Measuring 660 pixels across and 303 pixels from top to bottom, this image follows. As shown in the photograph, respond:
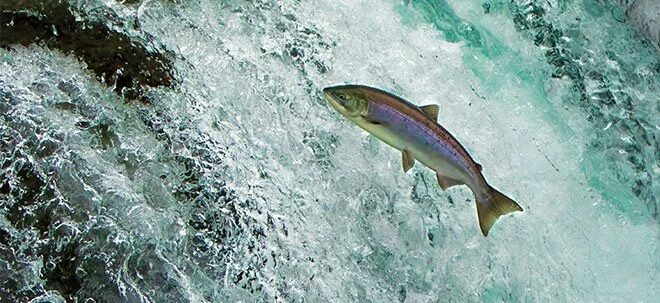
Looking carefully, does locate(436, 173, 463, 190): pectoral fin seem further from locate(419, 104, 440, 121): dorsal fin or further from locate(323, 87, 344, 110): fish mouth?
locate(323, 87, 344, 110): fish mouth

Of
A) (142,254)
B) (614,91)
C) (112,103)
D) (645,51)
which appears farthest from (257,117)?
(645,51)

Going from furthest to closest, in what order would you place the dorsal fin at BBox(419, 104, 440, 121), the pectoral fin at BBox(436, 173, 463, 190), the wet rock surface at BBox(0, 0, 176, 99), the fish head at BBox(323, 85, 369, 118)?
the wet rock surface at BBox(0, 0, 176, 99) → the pectoral fin at BBox(436, 173, 463, 190) → the dorsal fin at BBox(419, 104, 440, 121) → the fish head at BBox(323, 85, 369, 118)

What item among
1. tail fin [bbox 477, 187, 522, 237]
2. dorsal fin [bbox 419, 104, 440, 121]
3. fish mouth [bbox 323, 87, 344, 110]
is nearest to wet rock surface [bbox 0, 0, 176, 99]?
fish mouth [bbox 323, 87, 344, 110]

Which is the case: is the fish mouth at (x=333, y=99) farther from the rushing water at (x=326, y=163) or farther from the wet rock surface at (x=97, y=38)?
the wet rock surface at (x=97, y=38)

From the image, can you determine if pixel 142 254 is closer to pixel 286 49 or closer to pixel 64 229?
pixel 64 229

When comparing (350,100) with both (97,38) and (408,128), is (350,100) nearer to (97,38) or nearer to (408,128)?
(408,128)

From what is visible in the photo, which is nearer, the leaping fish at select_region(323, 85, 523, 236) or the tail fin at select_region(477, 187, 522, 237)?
the leaping fish at select_region(323, 85, 523, 236)

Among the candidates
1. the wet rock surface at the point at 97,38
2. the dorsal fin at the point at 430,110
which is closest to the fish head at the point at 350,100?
the dorsal fin at the point at 430,110

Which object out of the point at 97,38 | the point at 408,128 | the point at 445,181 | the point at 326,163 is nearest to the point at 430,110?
the point at 408,128
